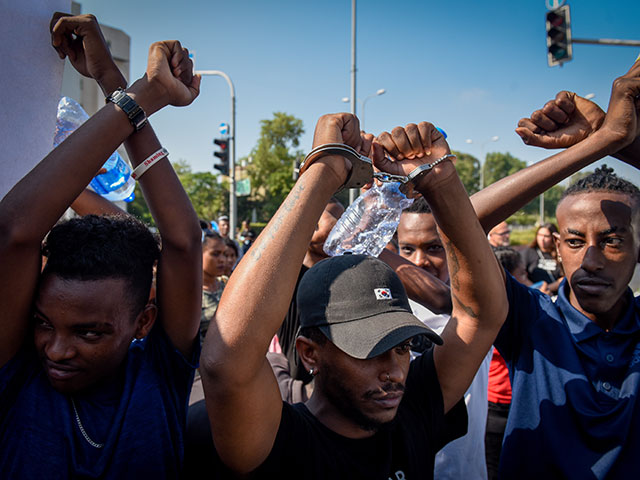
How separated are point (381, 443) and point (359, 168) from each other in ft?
2.99

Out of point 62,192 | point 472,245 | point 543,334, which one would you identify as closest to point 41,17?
point 62,192

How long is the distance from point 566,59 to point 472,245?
8.36m

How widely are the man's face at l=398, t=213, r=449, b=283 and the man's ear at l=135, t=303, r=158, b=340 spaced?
1.71 meters

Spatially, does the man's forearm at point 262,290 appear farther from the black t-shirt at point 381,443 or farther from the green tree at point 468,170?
the green tree at point 468,170

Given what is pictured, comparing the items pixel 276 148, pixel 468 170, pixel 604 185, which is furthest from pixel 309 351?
pixel 468 170

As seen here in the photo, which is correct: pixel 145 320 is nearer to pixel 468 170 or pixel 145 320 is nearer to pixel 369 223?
pixel 369 223

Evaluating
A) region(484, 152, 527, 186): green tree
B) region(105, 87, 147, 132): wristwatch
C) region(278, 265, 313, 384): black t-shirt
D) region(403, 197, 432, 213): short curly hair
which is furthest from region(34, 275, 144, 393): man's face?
region(484, 152, 527, 186): green tree

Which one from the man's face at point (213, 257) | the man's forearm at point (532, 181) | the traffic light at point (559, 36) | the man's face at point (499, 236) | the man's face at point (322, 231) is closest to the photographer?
the man's forearm at point (532, 181)

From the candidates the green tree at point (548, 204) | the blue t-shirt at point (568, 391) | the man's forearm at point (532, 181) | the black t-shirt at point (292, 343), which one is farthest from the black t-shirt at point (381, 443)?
the green tree at point (548, 204)

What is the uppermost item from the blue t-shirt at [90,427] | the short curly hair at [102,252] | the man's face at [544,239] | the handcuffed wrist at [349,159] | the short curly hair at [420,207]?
→ the man's face at [544,239]

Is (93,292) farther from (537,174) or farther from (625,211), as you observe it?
(625,211)

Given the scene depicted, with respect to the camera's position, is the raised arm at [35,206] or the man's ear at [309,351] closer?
the raised arm at [35,206]

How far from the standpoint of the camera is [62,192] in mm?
1319

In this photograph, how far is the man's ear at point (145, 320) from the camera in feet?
5.05
